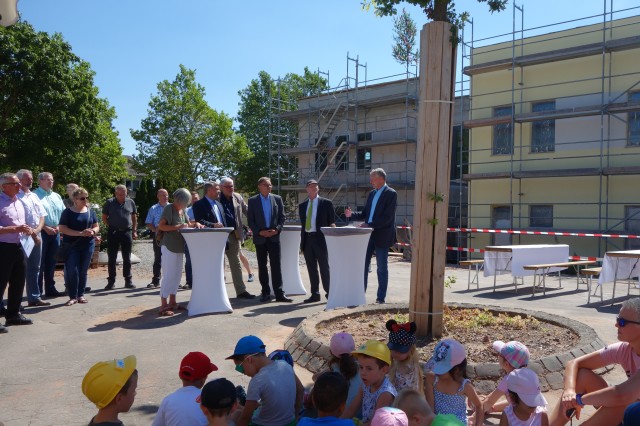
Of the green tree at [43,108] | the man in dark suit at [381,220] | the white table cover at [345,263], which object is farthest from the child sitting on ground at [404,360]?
the green tree at [43,108]

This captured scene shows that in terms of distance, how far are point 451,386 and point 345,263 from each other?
414 centimetres

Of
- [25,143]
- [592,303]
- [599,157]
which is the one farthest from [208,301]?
[25,143]

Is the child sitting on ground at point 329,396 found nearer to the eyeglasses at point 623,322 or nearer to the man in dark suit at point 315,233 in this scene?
the eyeglasses at point 623,322

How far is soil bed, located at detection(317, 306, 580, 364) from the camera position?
205 inches

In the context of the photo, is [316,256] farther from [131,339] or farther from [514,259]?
[514,259]

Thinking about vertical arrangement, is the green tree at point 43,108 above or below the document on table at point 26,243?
above

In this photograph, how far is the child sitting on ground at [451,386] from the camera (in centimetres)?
369

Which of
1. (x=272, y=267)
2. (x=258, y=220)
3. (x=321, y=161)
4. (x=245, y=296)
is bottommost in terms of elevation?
(x=245, y=296)

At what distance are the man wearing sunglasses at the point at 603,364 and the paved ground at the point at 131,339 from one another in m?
1.35

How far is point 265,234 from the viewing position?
884 centimetres

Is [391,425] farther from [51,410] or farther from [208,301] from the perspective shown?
[208,301]

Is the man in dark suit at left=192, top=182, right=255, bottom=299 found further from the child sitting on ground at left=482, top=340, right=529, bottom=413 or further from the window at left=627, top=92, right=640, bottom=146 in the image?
the window at left=627, top=92, right=640, bottom=146

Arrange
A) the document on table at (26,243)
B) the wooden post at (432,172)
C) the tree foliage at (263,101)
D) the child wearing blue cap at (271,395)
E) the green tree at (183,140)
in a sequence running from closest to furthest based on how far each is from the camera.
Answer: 1. the child wearing blue cap at (271,395)
2. the wooden post at (432,172)
3. the document on table at (26,243)
4. the green tree at (183,140)
5. the tree foliage at (263,101)

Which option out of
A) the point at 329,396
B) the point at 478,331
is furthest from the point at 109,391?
the point at 478,331
